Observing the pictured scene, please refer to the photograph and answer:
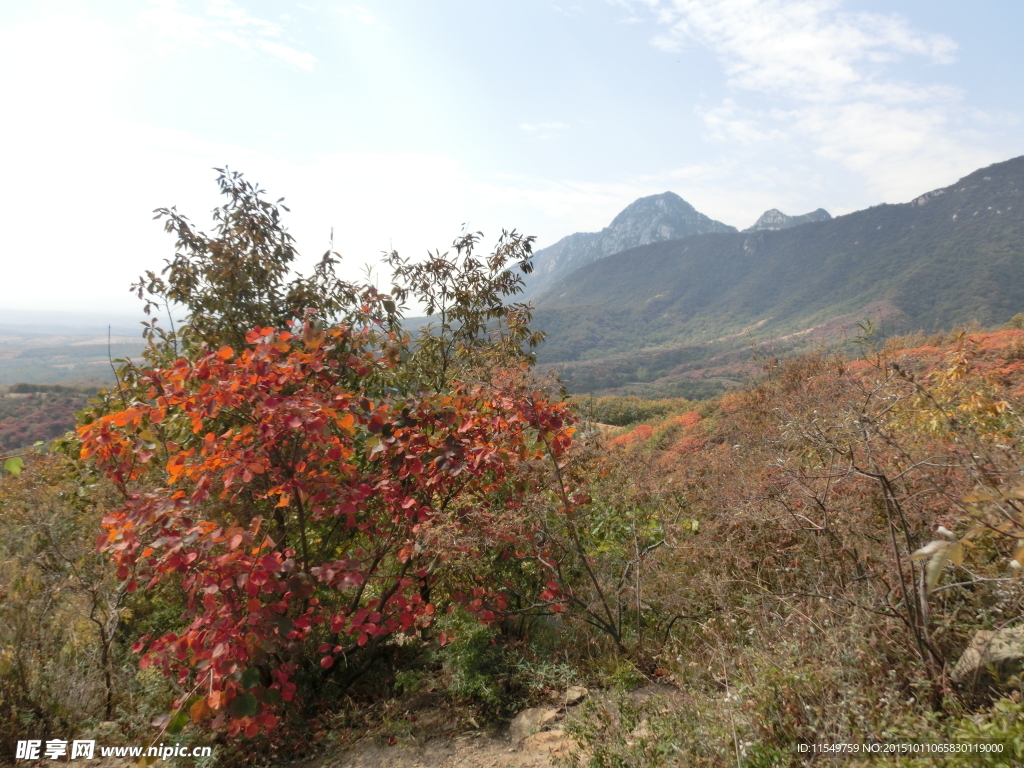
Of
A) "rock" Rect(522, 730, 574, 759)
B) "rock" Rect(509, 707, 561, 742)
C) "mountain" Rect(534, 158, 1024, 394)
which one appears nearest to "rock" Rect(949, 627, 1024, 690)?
"rock" Rect(522, 730, 574, 759)

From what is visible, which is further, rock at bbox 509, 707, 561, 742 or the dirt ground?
rock at bbox 509, 707, 561, 742

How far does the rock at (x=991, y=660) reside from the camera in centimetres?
180

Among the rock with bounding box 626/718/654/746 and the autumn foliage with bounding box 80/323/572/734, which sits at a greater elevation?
the autumn foliage with bounding box 80/323/572/734

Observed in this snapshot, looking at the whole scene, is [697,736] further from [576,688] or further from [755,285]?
[755,285]

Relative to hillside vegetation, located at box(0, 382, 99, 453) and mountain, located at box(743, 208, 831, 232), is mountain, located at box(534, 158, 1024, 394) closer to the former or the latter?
hillside vegetation, located at box(0, 382, 99, 453)

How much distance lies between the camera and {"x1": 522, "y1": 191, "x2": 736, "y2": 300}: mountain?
169750 millimetres

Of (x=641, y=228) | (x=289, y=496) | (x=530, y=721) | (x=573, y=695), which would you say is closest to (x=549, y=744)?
(x=530, y=721)

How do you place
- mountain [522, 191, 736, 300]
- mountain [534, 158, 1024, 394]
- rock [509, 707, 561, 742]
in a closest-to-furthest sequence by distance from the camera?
rock [509, 707, 561, 742] < mountain [534, 158, 1024, 394] < mountain [522, 191, 736, 300]

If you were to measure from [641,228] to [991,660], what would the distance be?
187m

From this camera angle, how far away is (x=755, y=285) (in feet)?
339

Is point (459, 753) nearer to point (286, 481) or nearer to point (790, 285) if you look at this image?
point (286, 481)

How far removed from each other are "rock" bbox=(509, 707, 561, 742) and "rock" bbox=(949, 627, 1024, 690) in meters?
1.79

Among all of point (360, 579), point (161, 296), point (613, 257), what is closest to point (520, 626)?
point (360, 579)

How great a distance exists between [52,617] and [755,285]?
380ft
